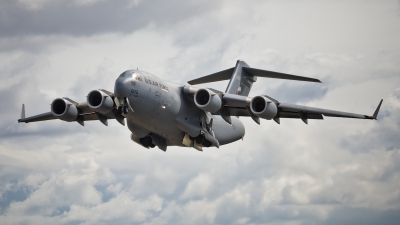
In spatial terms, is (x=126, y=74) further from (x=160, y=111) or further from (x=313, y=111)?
(x=313, y=111)

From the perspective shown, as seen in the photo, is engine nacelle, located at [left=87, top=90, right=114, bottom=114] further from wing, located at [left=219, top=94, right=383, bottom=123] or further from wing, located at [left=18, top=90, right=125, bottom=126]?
wing, located at [left=219, top=94, right=383, bottom=123]

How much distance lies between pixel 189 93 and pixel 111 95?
338 centimetres

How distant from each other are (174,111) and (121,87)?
306 cm

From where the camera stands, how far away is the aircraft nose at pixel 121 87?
25406 millimetres

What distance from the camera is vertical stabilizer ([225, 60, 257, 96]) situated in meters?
32.0

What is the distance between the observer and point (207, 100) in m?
27.2

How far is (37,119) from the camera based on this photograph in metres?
31.5

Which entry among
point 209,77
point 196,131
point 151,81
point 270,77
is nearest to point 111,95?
point 151,81

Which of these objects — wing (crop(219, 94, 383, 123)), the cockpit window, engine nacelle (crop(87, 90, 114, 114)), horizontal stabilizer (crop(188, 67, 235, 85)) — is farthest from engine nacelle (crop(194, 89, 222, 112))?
horizontal stabilizer (crop(188, 67, 235, 85))

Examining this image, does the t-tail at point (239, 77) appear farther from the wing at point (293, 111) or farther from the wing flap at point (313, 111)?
the wing flap at point (313, 111)

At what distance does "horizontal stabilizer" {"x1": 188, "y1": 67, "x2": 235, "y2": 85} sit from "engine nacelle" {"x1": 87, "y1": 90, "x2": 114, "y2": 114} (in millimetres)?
5734

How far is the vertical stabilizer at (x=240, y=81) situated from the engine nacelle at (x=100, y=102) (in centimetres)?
691

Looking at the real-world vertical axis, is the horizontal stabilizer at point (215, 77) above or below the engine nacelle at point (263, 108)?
above

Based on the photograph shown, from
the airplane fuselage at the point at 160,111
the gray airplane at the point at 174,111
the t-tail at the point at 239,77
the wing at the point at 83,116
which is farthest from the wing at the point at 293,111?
A: the wing at the point at 83,116
